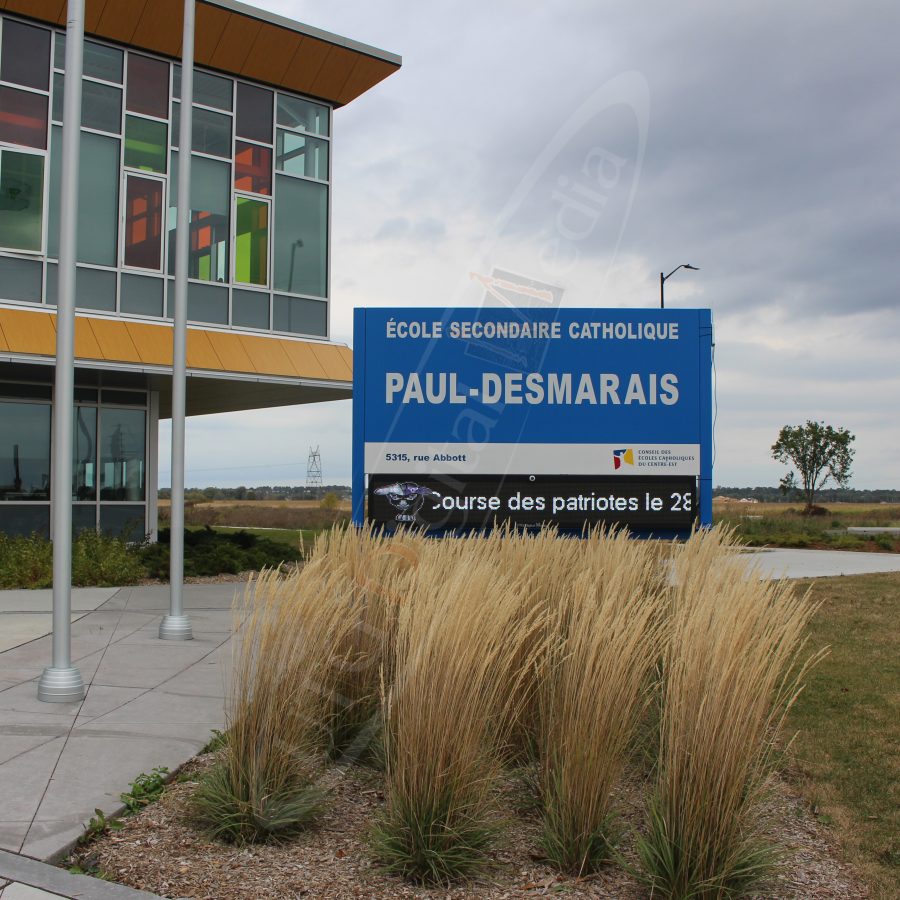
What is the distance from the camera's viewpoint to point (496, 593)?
3.93 metres

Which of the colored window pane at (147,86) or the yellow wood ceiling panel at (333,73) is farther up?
the yellow wood ceiling panel at (333,73)

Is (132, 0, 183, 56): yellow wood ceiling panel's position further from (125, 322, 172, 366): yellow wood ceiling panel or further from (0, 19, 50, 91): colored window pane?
(125, 322, 172, 366): yellow wood ceiling panel

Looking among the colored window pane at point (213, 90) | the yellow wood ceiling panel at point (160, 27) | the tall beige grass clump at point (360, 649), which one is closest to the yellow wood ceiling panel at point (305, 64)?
the colored window pane at point (213, 90)

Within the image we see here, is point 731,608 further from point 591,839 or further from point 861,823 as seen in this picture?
point 861,823

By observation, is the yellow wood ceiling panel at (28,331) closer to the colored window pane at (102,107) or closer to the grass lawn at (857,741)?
the colored window pane at (102,107)

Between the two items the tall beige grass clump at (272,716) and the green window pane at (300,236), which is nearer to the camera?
the tall beige grass clump at (272,716)

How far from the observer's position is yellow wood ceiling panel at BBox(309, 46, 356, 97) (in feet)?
55.5

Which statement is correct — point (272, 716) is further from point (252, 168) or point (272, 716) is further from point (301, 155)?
point (301, 155)

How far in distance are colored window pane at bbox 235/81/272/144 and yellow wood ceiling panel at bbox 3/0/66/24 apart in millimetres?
3206

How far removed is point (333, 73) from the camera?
17203mm

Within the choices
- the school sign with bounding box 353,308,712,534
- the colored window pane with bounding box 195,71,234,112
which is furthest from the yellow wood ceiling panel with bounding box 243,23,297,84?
the school sign with bounding box 353,308,712,534

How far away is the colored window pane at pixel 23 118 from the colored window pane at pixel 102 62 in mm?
1072

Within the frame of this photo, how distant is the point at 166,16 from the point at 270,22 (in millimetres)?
1723

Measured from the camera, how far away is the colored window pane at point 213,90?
1650 centimetres
